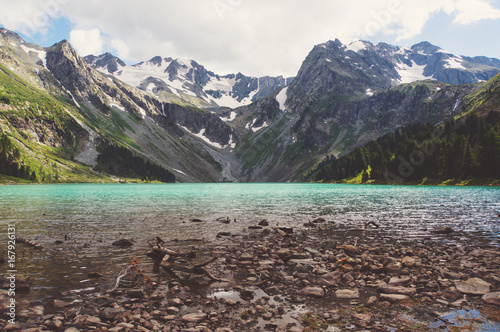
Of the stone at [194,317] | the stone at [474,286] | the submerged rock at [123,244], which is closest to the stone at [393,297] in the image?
the stone at [474,286]

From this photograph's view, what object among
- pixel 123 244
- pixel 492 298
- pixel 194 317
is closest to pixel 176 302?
pixel 194 317

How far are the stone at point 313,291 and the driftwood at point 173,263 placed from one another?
4943 mm

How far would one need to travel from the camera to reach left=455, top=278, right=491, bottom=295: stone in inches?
530

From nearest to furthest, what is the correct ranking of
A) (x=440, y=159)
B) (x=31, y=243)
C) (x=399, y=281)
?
(x=399, y=281), (x=31, y=243), (x=440, y=159)

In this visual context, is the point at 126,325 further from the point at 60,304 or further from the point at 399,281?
the point at 399,281

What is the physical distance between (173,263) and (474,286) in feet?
57.1

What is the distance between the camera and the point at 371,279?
15.8 m

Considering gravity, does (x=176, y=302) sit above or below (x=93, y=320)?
below

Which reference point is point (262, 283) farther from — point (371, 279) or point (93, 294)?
point (93, 294)

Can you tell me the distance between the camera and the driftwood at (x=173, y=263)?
1725 cm

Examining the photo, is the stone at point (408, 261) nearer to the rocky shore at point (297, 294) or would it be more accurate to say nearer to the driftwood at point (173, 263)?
the rocky shore at point (297, 294)

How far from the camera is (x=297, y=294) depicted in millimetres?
14148

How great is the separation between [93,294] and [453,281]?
748 inches

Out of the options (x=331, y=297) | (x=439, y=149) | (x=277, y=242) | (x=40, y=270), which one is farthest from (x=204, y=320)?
(x=439, y=149)
